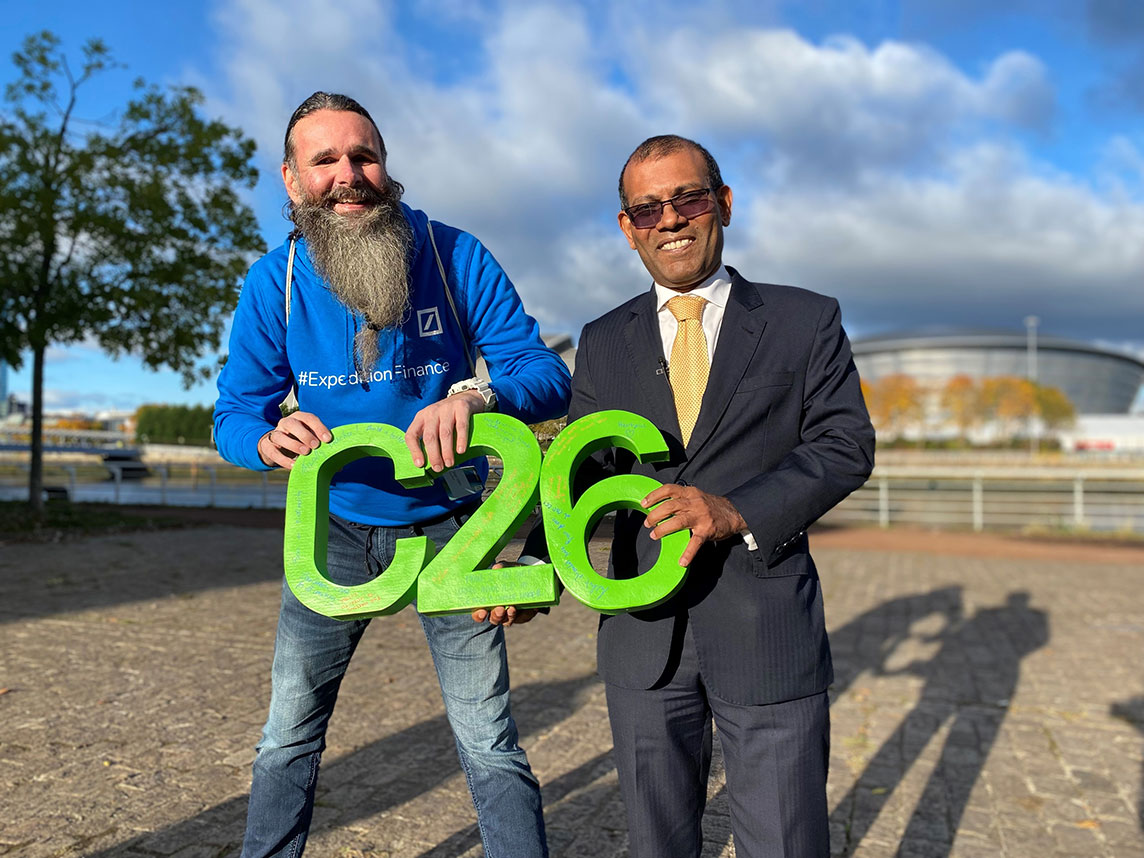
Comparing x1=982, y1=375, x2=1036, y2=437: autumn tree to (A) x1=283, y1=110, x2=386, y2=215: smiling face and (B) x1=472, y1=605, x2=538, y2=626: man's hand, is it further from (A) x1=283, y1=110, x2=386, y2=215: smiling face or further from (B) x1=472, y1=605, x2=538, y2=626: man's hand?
(B) x1=472, y1=605, x2=538, y2=626: man's hand

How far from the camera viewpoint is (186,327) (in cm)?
1466

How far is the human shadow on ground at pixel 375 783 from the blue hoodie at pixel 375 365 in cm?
179

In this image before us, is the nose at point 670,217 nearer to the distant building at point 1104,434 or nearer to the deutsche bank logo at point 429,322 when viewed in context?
the deutsche bank logo at point 429,322

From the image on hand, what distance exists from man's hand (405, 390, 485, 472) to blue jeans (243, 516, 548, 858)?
460mm

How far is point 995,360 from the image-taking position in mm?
122000

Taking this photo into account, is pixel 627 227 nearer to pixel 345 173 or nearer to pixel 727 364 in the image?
pixel 727 364

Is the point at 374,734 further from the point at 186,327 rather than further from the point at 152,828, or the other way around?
the point at 186,327

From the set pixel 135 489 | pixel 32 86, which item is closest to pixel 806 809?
pixel 32 86

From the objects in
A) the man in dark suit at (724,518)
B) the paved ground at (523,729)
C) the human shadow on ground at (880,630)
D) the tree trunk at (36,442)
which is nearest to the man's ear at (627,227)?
the man in dark suit at (724,518)

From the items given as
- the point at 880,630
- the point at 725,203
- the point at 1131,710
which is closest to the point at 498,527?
the point at 725,203

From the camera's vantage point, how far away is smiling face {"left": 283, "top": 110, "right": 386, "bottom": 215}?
2.39 m

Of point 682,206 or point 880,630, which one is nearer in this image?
point 682,206

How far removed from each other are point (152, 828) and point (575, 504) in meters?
2.63

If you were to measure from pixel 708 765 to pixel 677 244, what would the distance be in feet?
4.27
